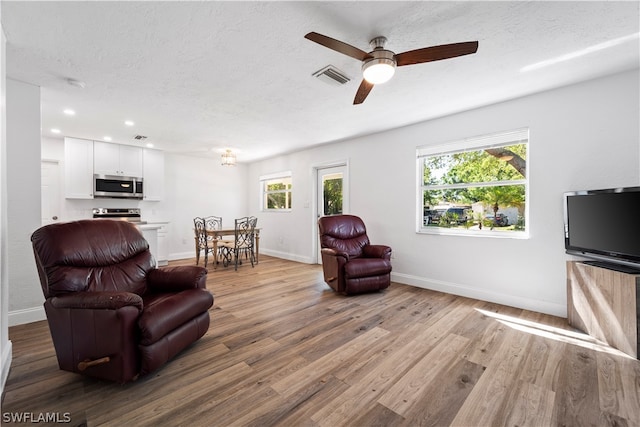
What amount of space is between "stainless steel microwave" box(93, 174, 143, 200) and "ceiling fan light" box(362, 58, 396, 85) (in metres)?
5.38

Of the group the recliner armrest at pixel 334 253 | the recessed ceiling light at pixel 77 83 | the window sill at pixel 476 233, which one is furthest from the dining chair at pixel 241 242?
the window sill at pixel 476 233

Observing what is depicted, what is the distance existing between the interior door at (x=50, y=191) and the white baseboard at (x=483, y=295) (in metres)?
6.33

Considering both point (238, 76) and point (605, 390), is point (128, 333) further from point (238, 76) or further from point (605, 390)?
point (605, 390)

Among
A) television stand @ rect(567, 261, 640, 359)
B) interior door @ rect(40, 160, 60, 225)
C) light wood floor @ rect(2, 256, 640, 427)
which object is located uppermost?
interior door @ rect(40, 160, 60, 225)

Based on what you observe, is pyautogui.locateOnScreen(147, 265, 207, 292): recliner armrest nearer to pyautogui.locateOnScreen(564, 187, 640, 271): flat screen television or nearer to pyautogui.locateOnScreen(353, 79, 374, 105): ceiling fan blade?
pyautogui.locateOnScreen(353, 79, 374, 105): ceiling fan blade

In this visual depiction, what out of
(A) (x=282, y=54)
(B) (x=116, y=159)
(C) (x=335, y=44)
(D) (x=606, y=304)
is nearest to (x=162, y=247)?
(B) (x=116, y=159)

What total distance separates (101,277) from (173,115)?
8.15 ft

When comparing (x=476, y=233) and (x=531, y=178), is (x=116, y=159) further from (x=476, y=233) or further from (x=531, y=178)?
(x=531, y=178)

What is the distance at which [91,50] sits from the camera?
2.16m

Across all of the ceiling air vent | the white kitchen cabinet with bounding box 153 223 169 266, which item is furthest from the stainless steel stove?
the ceiling air vent

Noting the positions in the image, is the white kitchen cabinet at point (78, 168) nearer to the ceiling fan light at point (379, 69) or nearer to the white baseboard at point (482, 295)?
the ceiling fan light at point (379, 69)

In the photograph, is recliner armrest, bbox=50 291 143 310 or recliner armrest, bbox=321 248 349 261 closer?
recliner armrest, bbox=50 291 143 310

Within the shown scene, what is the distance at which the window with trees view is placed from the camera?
318 centimetres

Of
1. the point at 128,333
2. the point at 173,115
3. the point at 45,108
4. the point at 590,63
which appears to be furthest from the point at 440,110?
the point at 45,108
